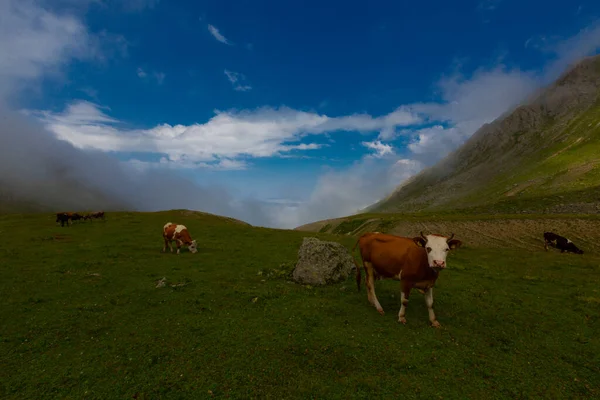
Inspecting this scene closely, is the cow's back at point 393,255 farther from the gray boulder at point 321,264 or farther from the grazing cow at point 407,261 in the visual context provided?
the gray boulder at point 321,264

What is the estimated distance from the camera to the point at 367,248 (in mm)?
16562

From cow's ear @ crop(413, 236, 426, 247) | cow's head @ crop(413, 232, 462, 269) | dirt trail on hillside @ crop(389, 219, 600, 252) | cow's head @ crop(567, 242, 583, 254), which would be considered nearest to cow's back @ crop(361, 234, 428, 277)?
cow's ear @ crop(413, 236, 426, 247)

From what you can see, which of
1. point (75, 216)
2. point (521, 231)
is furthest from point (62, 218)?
point (521, 231)

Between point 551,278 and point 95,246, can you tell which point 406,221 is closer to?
point 551,278

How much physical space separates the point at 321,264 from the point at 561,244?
116 feet

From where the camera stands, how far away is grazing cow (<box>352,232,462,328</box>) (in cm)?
1295

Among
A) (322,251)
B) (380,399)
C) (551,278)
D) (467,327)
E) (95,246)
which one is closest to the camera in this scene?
(380,399)

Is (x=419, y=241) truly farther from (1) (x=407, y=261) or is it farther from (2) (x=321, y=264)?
(2) (x=321, y=264)

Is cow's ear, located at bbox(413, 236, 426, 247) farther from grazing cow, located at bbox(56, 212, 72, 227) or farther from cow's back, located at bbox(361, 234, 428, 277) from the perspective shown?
grazing cow, located at bbox(56, 212, 72, 227)

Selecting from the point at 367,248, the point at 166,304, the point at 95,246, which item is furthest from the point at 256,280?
the point at 95,246

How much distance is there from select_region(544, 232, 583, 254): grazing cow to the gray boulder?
32780 millimetres

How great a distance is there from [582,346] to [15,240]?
56931 millimetres

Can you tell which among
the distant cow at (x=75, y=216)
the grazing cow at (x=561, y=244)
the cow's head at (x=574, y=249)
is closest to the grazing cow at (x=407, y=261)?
the grazing cow at (x=561, y=244)

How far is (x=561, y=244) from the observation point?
126 ft
